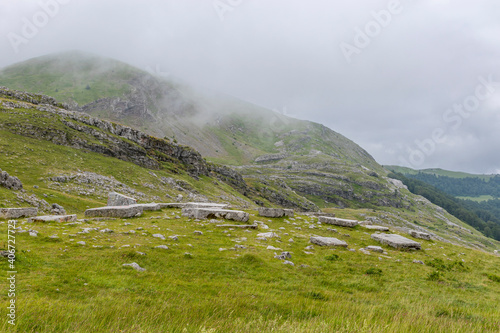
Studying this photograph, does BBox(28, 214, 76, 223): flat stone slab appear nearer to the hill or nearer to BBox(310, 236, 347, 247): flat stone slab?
the hill

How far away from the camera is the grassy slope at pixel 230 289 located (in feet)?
15.6

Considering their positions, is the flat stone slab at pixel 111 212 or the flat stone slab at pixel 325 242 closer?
the flat stone slab at pixel 325 242

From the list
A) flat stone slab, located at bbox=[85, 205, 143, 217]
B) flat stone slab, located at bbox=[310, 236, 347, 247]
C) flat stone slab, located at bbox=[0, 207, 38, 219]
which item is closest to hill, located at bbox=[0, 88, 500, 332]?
flat stone slab, located at bbox=[310, 236, 347, 247]

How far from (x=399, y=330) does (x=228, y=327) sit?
3254 millimetres

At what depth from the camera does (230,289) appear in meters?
7.62

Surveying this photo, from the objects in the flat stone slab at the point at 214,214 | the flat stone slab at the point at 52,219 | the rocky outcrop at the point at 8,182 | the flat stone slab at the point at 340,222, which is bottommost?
the rocky outcrop at the point at 8,182

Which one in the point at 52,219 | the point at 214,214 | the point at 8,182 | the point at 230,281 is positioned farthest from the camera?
the point at 8,182

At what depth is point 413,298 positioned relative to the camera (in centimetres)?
832

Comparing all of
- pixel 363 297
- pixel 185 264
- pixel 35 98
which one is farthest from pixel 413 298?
pixel 35 98

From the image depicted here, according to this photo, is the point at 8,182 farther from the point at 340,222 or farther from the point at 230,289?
the point at 340,222

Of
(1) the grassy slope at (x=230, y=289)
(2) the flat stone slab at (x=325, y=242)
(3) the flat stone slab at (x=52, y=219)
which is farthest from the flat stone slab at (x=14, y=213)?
(2) the flat stone slab at (x=325, y=242)

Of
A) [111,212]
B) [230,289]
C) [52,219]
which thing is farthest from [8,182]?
[230,289]

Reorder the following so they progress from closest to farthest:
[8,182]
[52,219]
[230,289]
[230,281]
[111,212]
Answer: [230,289] → [230,281] → [52,219] → [111,212] → [8,182]

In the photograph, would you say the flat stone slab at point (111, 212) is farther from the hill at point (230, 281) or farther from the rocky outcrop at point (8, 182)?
the rocky outcrop at point (8, 182)
